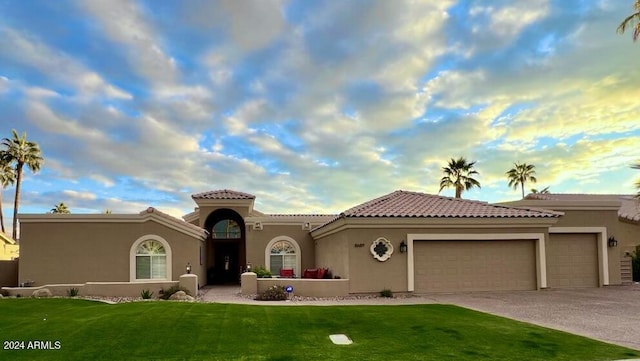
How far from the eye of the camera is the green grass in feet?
30.7

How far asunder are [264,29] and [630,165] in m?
16.1

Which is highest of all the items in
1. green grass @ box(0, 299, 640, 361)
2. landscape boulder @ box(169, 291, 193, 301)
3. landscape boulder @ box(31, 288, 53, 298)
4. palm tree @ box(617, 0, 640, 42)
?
palm tree @ box(617, 0, 640, 42)

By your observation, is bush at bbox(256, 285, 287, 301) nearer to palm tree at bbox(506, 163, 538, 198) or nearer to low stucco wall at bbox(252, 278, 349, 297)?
low stucco wall at bbox(252, 278, 349, 297)

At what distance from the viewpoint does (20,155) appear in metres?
48.4

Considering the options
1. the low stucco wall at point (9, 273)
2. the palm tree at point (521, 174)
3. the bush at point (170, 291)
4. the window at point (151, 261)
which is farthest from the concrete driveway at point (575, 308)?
Result: the palm tree at point (521, 174)

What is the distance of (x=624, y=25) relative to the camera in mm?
20359

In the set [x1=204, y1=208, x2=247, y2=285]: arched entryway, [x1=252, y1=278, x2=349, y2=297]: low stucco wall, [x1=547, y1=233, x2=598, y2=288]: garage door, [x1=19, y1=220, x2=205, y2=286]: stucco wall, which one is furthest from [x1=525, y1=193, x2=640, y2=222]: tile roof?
[x1=19, y1=220, x2=205, y2=286]: stucco wall

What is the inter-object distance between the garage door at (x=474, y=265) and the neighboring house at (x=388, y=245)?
42mm

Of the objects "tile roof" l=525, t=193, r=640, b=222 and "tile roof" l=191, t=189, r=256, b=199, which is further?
"tile roof" l=525, t=193, r=640, b=222

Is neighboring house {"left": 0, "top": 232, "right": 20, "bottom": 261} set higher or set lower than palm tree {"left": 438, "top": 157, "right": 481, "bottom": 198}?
A: lower

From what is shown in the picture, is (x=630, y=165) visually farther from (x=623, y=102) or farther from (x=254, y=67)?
(x=254, y=67)

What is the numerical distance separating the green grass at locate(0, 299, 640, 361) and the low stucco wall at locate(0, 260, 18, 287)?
35.0 feet

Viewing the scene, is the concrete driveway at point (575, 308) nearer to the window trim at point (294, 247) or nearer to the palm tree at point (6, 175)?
the window trim at point (294, 247)

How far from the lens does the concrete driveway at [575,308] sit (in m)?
11.8
